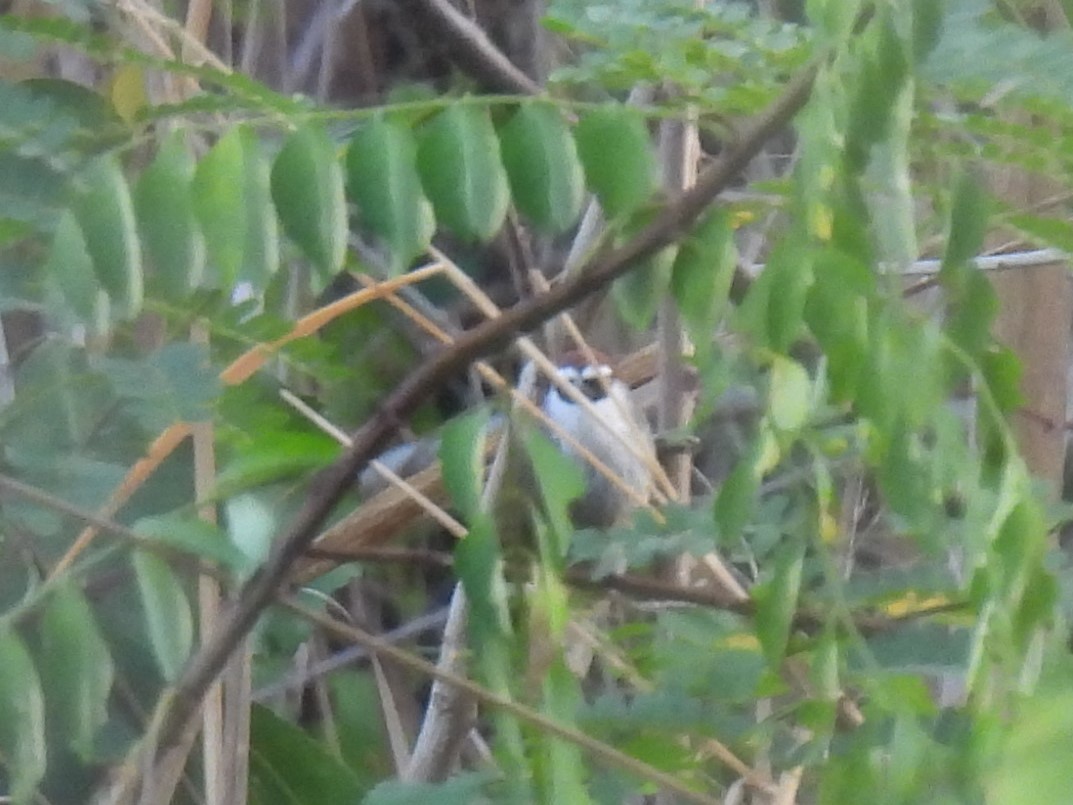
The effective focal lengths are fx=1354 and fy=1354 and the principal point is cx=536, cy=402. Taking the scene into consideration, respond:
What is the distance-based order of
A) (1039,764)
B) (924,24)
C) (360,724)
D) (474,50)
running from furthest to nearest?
(360,724) → (474,50) → (924,24) → (1039,764)

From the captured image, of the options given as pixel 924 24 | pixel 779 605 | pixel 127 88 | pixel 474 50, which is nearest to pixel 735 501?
pixel 779 605

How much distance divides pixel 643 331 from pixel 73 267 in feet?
0.57

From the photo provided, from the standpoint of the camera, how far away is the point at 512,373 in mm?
1114

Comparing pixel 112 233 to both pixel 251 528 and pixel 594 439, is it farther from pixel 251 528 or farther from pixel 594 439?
pixel 594 439

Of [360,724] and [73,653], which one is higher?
[73,653]

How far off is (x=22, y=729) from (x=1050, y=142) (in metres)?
0.32

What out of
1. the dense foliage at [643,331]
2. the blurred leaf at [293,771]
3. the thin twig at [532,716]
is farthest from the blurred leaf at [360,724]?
the thin twig at [532,716]

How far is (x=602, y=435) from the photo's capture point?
1046 mm

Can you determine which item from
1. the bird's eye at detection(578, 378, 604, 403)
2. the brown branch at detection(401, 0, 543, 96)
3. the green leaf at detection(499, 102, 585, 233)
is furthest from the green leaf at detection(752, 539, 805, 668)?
the bird's eye at detection(578, 378, 604, 403)

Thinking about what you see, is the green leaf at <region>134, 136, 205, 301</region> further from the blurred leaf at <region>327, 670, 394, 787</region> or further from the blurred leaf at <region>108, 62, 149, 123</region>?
the blurred leaf at <region>327, 670, 394, 787</region>

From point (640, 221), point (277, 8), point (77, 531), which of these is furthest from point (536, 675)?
point (277, 8)

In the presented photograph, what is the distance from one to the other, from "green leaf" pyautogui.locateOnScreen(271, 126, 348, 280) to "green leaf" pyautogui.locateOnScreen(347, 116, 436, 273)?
1cm

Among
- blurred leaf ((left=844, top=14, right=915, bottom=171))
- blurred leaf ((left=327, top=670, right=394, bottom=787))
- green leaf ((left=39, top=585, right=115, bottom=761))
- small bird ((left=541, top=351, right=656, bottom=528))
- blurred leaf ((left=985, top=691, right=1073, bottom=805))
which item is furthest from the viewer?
blurred leaf ((left=327, top=670, right=394, bottom=787))

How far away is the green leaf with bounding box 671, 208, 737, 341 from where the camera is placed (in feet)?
1.12
